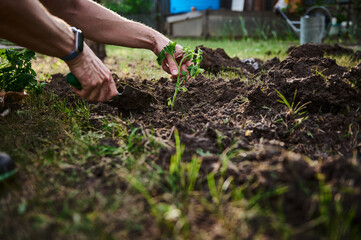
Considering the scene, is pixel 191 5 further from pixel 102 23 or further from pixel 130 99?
pixel 130 99

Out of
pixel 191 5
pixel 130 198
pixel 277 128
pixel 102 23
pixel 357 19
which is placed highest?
pixel 191 5

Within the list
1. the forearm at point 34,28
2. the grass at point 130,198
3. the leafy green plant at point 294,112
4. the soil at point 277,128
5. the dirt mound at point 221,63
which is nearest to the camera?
the grass at point 130,198

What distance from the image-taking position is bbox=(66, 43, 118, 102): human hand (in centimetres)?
160

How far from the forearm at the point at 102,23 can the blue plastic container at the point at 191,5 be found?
963cm

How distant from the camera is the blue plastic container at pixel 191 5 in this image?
11.4 m

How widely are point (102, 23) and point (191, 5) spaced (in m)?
9.89

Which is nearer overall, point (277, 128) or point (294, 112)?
point (277, 128)

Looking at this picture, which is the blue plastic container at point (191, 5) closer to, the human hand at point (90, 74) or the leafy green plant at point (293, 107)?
the leafy green plant at point (293, 107)

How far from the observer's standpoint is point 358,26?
24.8ft

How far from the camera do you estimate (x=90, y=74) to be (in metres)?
1.63

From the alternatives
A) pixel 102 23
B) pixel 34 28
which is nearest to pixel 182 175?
pixel 34 28

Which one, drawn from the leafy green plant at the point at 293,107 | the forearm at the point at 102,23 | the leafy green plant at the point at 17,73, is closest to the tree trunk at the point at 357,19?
the leafy green plant at the point at 293,107

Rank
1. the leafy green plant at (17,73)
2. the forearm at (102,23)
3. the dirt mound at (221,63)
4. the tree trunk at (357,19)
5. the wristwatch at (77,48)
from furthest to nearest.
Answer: the tree trunk at (357,19) → the dirt mound at (221,63) → the forearm at (102,23) → the leafy green plant at (17,73) → the wristwatch at (77,48)

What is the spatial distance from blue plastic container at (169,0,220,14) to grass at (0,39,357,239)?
10852 millimetres
